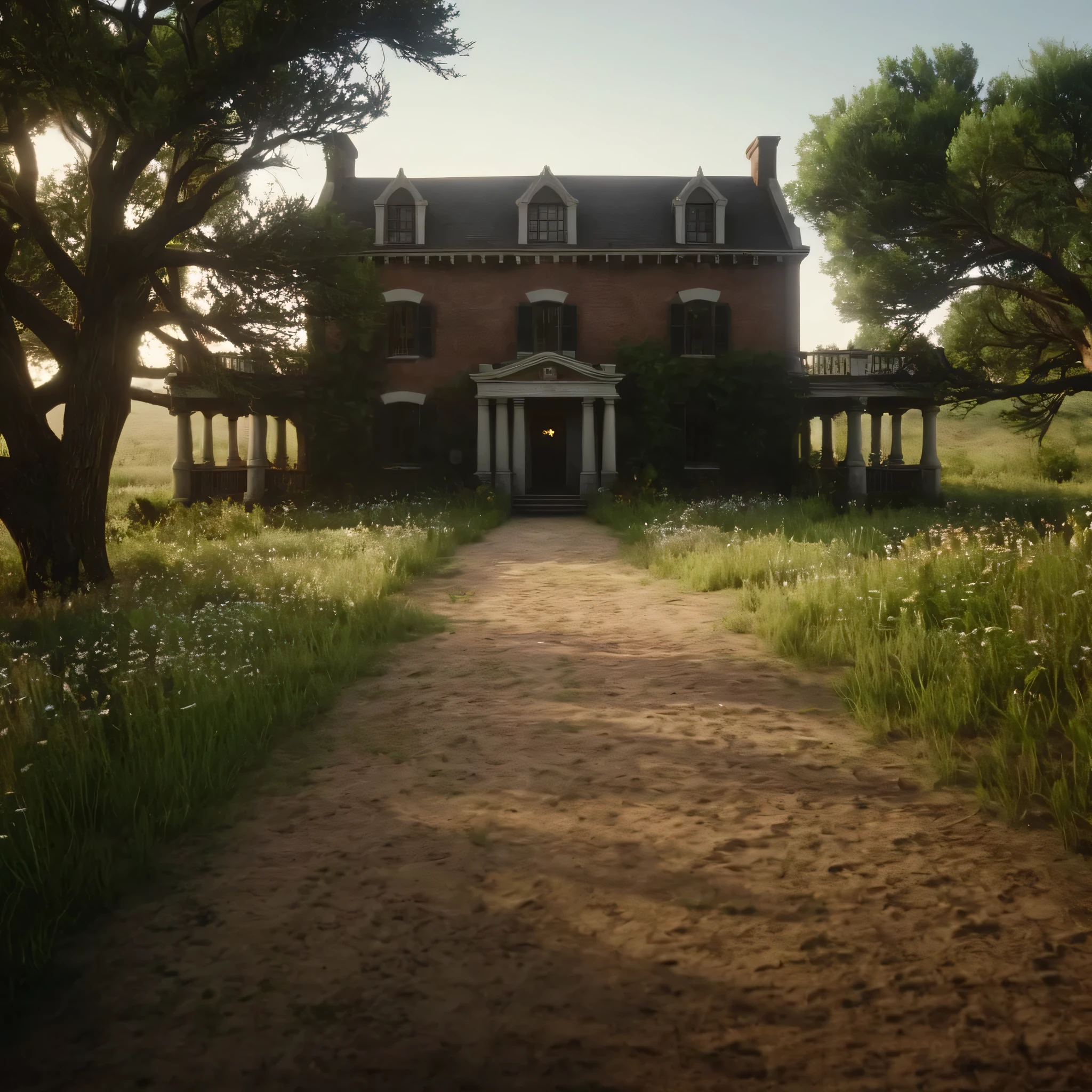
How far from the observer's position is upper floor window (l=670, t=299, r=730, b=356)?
26.6 m

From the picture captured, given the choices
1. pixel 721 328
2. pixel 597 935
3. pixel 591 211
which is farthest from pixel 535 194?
pixel 597 935

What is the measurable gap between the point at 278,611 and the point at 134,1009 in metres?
5.89

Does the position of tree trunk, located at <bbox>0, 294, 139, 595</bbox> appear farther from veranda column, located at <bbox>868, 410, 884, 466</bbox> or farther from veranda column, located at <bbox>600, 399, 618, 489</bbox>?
veranda column, located at <bbox>868, 410, 884, 466</bbox>

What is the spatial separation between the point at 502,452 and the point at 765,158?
42.1 ft

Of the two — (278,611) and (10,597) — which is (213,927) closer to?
(278,611)

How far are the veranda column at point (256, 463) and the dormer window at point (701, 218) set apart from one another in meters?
13.5

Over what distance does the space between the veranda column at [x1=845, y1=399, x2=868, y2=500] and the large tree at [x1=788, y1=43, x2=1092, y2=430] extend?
3.53 metres

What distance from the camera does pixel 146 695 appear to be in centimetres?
529

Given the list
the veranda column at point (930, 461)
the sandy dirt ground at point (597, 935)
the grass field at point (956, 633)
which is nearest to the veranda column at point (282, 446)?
the grass field at point (956, 633)

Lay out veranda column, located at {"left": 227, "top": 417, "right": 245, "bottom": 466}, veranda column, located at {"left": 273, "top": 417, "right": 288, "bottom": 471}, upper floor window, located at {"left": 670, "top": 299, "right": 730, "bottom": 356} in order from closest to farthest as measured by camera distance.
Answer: upper floor window, located at {"left": 670, "top": 299, "right": 730, "bottom": 356}
veranda column, located at {"left": 227, "top": 417, "right": 245, "bottom": 466}
veranda column, located at {"left": 273, "top": 417, "right": 288, "bottom": 471}

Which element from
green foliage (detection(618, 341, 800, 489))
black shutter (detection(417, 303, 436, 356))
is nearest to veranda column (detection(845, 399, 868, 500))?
green foliage (detection(618, 341, 800, 489))

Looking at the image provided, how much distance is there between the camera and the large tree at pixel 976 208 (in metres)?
18.8

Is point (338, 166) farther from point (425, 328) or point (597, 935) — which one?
point (597, 935)

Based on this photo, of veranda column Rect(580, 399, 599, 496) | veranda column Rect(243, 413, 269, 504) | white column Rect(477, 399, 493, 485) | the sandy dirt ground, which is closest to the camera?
the sandy dirt ground
